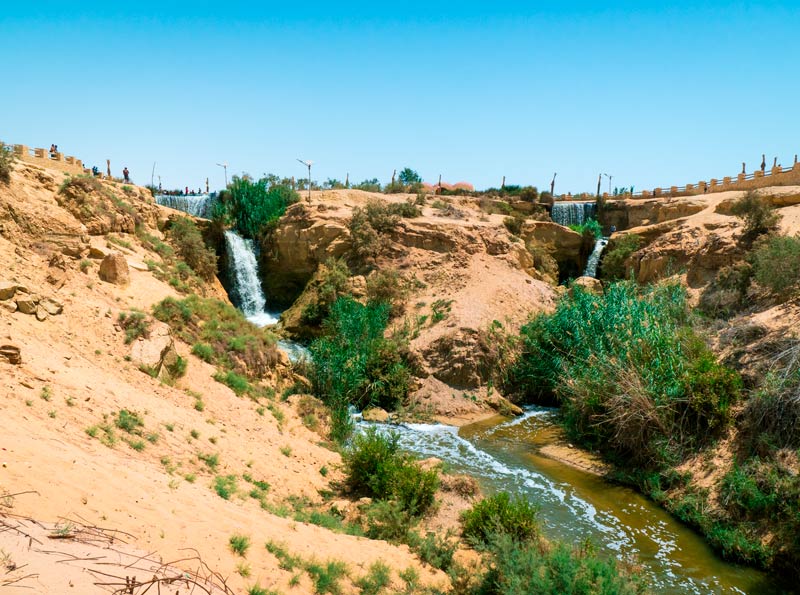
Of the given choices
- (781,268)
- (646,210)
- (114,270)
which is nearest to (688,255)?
(781,268)

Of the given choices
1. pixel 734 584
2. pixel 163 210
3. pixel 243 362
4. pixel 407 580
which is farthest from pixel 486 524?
pixel 163 210

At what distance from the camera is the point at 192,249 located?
21047mm

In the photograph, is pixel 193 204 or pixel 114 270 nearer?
pixel 114 270

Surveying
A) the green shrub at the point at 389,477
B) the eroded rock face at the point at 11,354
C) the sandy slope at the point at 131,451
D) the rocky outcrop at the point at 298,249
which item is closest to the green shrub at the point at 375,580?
the sandy slope at the point at 131,451

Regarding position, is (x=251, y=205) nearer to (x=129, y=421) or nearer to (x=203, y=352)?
(x=203, y=352)

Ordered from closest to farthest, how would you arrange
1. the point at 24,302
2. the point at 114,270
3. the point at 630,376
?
the point at 24,302
the point at 630,376
the point at 114,270

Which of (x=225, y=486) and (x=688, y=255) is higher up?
(x=688, y=255)

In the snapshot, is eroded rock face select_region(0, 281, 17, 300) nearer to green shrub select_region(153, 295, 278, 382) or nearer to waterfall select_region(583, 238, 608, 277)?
green shrub select_region(153, 295, 278, 382)

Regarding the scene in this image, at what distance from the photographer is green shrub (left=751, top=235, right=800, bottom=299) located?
1603 cm

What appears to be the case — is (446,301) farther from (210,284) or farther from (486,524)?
(486,524)

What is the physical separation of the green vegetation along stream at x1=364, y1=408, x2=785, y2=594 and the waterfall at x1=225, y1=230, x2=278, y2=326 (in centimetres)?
1138

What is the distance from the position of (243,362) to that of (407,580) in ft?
26.2

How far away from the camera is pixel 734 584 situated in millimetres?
9570

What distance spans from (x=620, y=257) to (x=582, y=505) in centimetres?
1827
